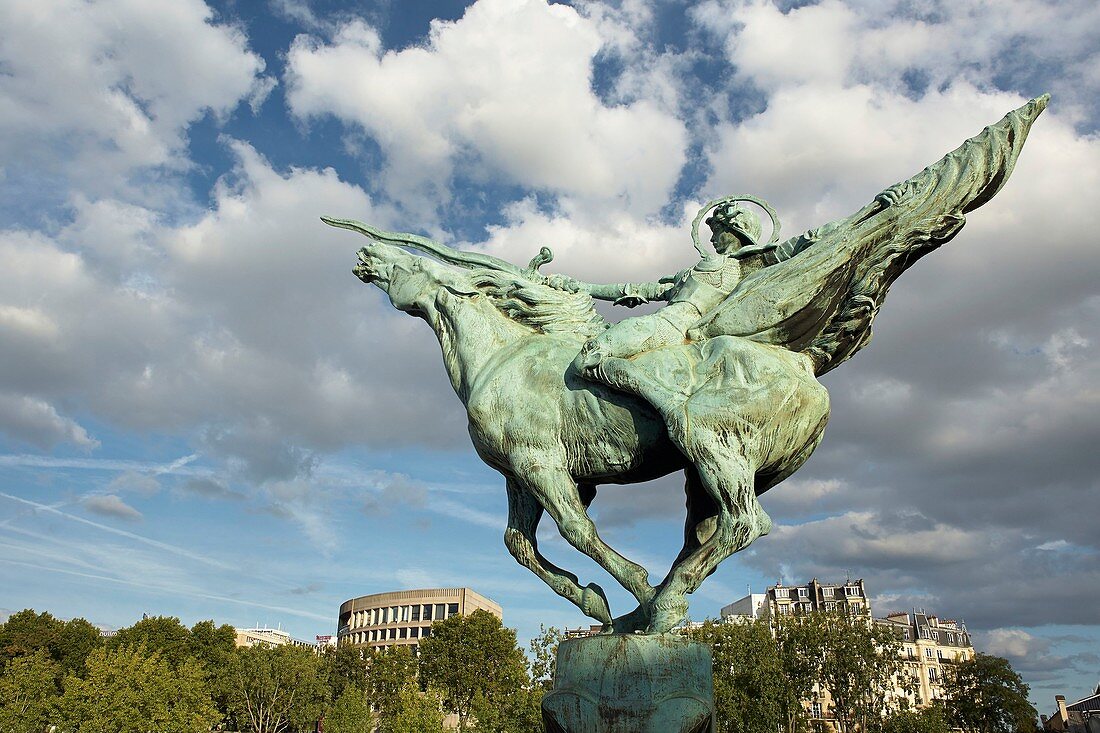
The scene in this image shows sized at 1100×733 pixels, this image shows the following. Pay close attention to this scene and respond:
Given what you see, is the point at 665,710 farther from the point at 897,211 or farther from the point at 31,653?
the point at 31,653

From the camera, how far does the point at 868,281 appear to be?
5398 mm

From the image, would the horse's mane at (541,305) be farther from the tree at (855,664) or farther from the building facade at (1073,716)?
the building facade at (1073,716)

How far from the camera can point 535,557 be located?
232 inches

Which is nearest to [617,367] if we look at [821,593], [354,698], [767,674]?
[767,674]

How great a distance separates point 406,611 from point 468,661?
42131 millimetres

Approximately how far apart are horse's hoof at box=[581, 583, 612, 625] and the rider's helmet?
9.33ft

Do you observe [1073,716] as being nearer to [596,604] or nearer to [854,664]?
[854,664]

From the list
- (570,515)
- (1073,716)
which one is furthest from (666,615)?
(1073,716)

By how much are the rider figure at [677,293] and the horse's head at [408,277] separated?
830 millimetres

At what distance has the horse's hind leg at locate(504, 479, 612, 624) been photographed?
215 inches

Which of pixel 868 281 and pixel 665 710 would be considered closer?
pixel 665 710

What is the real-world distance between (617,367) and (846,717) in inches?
1520

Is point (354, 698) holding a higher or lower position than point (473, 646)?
lower

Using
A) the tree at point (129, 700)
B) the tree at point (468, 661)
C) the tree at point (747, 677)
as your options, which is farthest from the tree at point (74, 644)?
the tree at point (747, 677)
